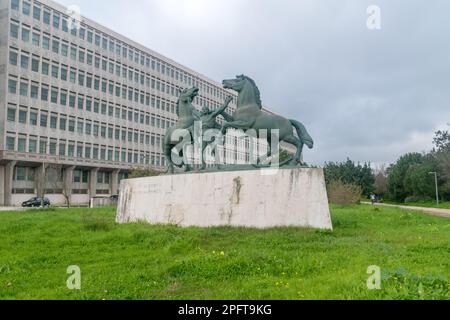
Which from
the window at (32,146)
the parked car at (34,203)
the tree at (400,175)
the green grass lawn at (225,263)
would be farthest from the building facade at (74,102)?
the green grass lawn at (225,263)

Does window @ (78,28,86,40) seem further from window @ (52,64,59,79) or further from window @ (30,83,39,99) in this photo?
window @ (30,83,39,99)

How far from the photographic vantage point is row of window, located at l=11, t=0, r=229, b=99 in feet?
162

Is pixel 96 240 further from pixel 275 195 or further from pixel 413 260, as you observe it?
pixel 413 260

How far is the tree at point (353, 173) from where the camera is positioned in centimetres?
5888

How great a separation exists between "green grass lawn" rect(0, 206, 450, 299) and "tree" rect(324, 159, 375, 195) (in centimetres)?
4739

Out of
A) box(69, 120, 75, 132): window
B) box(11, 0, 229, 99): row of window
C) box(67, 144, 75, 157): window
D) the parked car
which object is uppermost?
box(11, 0, 229, 99): row of window

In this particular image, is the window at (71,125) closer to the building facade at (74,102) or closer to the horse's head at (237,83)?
the building facade at (74,102)

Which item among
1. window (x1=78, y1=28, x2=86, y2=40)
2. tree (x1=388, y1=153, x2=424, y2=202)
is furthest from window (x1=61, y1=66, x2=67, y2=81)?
tree (x1=388, y1=153, x2=424, y2=202)

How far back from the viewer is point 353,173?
59.8m

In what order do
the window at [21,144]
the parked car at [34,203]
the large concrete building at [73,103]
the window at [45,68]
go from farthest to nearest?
the window at [45,68], the window at [21,144], the large concrete building at [73,103], the parked car at [34,203]

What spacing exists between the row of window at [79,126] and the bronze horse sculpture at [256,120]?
3959 cm
